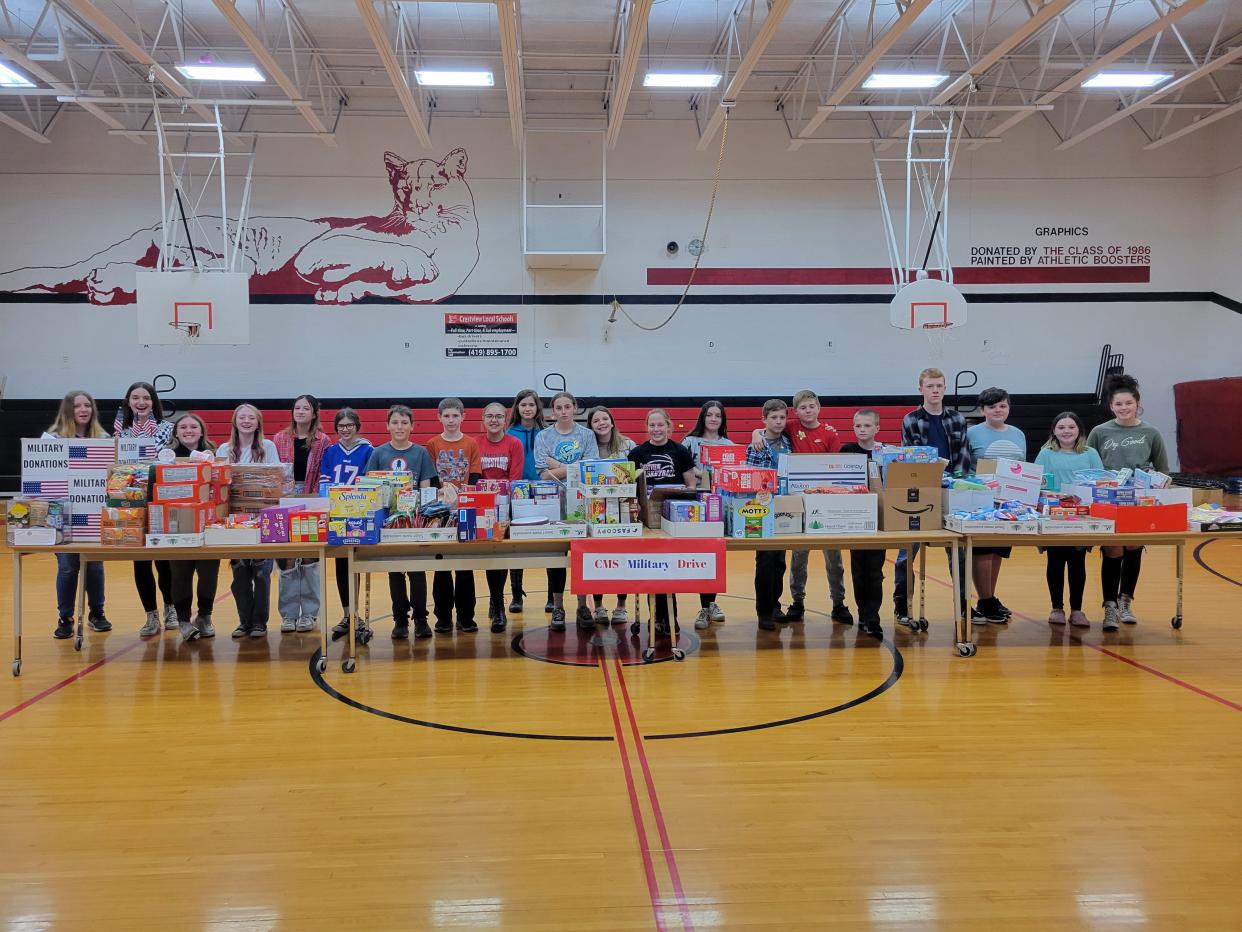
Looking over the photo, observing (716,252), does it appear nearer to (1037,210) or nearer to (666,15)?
(666,15)

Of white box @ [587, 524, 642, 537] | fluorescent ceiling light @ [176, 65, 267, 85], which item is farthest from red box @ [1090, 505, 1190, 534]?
fluorescent ceiling light @ [176, 65, 267, 85]

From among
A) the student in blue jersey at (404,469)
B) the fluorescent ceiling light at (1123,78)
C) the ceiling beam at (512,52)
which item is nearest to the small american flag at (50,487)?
the student in blue jersey at (404,469)

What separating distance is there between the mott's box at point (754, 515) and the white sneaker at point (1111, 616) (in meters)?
2.33

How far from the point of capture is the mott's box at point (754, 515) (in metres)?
4.73

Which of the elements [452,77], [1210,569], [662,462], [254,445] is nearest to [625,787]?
[662,462]

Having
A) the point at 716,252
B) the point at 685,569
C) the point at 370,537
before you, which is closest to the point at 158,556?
the point at 370,537

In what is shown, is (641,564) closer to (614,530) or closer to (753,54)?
(614,530)

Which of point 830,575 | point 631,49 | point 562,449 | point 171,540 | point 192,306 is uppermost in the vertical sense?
point 631,49

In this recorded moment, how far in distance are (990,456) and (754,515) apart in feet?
6.05

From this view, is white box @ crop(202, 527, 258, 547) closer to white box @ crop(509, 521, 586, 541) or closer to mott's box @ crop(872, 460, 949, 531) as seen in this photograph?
white box @ crop(509, 521, 586, 541)

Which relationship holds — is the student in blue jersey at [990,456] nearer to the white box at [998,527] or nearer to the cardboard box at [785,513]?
the white box at [998,527]

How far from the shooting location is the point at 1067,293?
11.5 m

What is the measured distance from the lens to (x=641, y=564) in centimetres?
457

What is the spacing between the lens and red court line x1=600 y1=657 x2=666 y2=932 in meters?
2.42
